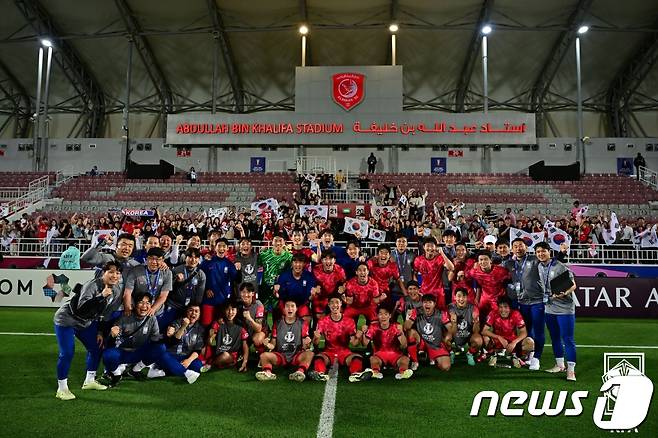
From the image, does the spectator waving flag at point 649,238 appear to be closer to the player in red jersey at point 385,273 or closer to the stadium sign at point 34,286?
the player in red jersey at point 385,273

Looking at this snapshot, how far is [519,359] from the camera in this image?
7.45m

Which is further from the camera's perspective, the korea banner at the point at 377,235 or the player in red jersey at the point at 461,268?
the korea banner at the point at 377,235

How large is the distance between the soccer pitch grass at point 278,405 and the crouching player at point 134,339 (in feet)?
0.95

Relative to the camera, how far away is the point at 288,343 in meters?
7.06

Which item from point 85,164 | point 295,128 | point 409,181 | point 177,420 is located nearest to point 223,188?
point 295,128

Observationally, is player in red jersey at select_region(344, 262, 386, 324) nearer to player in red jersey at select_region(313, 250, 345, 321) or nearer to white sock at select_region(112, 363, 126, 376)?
player in red jersey at select_region(313, 250, 345, 321)

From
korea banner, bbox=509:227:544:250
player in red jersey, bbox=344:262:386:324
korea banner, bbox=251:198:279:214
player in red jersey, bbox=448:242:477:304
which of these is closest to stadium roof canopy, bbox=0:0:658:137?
korea banner, bbox=251:198:279:214

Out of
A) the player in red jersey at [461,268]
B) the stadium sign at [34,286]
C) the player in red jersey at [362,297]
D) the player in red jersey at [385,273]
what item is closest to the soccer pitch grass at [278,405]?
the player in red jersey at [362,297]

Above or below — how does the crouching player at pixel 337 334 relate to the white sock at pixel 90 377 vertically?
above

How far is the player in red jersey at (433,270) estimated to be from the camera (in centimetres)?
805

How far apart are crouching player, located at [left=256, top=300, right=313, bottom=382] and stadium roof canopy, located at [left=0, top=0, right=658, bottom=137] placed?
24124mm

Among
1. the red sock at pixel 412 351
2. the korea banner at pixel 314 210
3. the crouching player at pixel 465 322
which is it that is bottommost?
the red sock at pixel 412 351

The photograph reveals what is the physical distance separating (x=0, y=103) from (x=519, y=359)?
38.9 m

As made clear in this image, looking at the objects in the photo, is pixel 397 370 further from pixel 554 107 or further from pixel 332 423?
pixel 554 107
